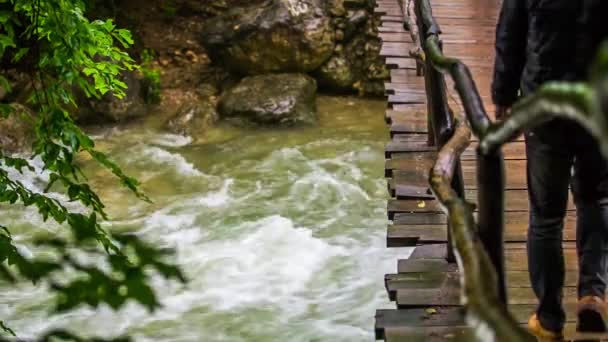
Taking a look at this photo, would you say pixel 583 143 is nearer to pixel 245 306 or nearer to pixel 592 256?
pixel 592 256

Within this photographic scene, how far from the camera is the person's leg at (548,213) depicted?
2.39 meters

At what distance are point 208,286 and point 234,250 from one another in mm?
542

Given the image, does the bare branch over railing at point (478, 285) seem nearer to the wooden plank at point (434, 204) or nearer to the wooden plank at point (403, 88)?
the wooden plank at point (434, 204)

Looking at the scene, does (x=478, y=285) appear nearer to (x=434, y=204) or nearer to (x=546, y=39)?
(x=546, y=39)

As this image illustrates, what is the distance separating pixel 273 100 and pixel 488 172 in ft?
23.4

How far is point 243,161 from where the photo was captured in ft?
27.3

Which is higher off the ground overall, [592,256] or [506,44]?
[506,44]

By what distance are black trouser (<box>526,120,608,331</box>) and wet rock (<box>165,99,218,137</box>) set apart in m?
6.57

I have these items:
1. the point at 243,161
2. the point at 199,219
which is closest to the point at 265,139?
the point at 243,161

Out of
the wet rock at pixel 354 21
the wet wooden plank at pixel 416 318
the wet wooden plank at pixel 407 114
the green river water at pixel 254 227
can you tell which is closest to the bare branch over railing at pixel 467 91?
the wet wooden plank at pixel 416 318

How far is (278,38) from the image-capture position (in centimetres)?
958

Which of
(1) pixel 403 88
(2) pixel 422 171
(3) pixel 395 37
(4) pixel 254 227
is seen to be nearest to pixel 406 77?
(1) pixel 403 88

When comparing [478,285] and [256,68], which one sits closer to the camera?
[478,285]

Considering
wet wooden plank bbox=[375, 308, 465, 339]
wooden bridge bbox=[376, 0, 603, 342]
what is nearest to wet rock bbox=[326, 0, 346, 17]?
wooden bridge bbox=[376, 0, 603, 342]
